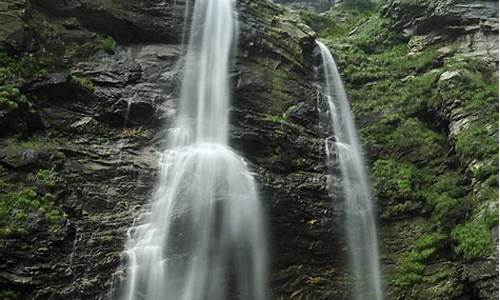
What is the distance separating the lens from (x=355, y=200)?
44.6 ft

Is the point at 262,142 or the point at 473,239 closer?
the point at 473,239

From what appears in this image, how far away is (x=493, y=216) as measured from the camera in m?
A: 11.9

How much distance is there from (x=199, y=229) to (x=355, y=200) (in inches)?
174

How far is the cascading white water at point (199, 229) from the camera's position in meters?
10.7

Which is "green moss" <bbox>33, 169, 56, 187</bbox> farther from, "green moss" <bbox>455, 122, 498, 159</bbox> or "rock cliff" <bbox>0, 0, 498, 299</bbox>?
"green moss" <bbox>455, 122, 498, 159</bbox>

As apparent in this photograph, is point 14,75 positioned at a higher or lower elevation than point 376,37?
lower

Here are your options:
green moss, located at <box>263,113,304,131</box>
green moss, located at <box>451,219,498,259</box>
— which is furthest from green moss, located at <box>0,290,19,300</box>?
green moss, located at <box>451,219,498,259</box>

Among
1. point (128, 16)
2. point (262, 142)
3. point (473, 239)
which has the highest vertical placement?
point (128, 16)

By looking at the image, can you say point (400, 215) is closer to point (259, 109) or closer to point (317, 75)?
point (259, 109)

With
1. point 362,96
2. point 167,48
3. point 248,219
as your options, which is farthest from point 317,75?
point 248,219

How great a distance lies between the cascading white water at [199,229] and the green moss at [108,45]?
→ 10.0ft

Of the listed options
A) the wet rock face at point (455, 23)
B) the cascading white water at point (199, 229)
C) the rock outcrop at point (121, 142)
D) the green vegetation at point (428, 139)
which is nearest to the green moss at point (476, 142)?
the green vegetation at point (428, 139)

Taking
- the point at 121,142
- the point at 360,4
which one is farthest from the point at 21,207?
the point at 360,4

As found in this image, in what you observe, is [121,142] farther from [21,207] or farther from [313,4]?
[313,4]
